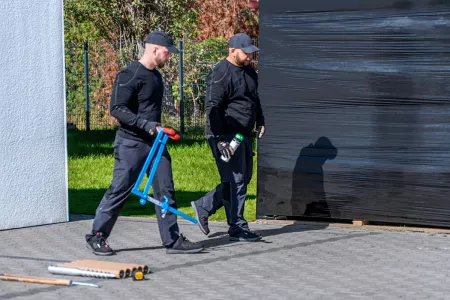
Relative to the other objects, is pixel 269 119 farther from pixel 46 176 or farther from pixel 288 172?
pixel 46 176

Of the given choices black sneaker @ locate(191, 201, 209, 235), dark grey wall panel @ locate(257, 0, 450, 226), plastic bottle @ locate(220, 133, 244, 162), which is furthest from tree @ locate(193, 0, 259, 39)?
plastic bottle @ locate(220, 133, 244, 162)

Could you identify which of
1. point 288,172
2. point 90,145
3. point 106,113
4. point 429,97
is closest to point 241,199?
point 288,172

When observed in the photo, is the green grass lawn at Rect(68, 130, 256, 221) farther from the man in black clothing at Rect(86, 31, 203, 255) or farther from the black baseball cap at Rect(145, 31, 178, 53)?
the black baseball cap at Rect(145, 31, 178, 53)

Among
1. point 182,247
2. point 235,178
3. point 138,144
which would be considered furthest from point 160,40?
point 182,247

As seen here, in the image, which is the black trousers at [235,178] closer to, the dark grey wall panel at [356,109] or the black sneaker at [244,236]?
the black sneaker at [244,236]

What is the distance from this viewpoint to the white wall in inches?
396

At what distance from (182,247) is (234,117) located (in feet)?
4.52

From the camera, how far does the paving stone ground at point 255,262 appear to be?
23.7 ft

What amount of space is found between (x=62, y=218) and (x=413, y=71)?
3946mm

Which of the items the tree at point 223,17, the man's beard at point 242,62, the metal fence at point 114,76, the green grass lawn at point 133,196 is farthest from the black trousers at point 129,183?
the tree at point 223,17

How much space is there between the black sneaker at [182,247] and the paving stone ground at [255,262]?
88 mm

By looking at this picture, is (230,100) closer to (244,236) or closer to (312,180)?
(244,236)

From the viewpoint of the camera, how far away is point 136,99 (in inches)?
340

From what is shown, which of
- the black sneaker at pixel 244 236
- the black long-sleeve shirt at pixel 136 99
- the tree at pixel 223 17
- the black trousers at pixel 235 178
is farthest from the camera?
the tree at pixel 223 17
